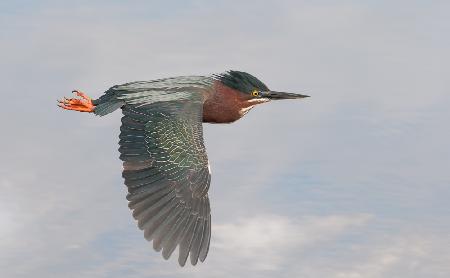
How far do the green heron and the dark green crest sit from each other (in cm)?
27

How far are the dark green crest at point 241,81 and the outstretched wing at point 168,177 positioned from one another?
161cm

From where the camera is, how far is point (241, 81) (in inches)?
621

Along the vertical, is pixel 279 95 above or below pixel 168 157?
above

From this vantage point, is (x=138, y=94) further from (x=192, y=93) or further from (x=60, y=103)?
(x=60, y=103)

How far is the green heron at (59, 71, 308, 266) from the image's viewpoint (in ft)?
42.6

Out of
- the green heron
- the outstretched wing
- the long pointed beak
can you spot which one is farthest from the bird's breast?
the outstretched wing

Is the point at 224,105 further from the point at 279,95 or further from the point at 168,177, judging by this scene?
the point at 168,177

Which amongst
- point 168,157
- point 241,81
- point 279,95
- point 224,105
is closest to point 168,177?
point 168,157

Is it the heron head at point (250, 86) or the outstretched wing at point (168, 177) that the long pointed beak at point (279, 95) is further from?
the outstretched wing at point (168, 177)

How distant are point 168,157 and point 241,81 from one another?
279 centimetres

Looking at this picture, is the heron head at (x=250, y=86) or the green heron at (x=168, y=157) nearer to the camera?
the green heron at (x=168, y=157)

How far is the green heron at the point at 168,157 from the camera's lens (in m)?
13.0

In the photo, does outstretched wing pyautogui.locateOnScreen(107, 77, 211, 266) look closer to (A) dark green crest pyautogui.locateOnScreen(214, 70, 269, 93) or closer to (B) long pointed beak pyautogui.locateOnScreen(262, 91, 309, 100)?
(A) dark green crest pyautogui.locateOnScreen(214, 70, 269, 93)

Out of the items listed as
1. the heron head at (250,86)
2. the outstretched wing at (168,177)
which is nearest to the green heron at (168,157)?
the outstretched wing at (168,177)
